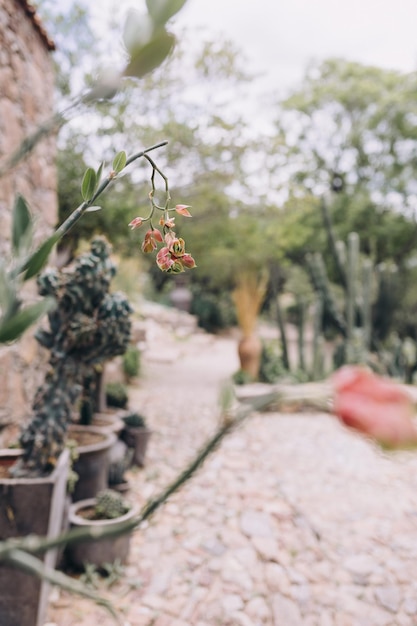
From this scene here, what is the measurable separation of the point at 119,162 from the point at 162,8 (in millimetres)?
119

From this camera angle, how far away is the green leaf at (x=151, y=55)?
33cm

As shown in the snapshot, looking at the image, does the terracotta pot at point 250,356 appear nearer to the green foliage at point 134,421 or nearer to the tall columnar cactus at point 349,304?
the tall columnar cactus at point 349,304

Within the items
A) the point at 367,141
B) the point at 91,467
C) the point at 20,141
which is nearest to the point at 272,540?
the point at 91,467

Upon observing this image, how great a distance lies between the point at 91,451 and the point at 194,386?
3343 millimetres

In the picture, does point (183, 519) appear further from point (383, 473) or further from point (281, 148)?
point (281, 148)

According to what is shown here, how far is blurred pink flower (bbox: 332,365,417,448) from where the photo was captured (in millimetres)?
261

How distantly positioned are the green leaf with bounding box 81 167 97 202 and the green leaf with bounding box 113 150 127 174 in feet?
0.06

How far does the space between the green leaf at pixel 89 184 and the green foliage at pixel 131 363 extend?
15.7ft

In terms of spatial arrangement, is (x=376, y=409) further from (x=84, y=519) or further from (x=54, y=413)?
(x=84, y=519)

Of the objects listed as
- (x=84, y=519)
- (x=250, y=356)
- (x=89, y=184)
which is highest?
(x=89, y=184)

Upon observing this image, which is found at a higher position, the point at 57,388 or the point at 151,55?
the point at 151,55

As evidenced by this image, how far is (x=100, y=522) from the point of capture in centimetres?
179

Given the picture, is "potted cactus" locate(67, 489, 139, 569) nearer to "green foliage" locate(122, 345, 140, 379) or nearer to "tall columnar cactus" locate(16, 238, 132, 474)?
"tall columnar cactus" locate(16, 238, 132, 474)

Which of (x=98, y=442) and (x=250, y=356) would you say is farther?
(x=250, y=356)
